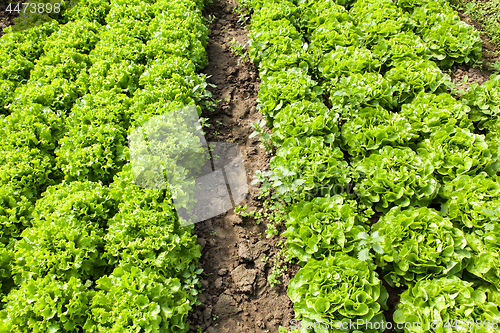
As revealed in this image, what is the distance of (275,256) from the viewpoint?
4.66 meters

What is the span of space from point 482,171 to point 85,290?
6.32m

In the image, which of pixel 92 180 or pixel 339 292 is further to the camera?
pixel 92 180

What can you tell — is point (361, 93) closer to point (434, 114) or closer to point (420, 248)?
point (434, 114)

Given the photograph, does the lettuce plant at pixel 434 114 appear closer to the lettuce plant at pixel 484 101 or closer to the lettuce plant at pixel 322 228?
the lettuce plant at pixel 484 101

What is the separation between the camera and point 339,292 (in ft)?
11.3

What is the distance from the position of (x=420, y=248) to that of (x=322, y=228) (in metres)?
1.32

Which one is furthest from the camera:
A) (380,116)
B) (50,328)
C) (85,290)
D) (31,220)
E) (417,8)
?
(417,8)

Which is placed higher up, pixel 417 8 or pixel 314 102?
pixel 417 8

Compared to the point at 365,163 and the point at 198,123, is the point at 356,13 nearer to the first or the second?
the point at 365,163

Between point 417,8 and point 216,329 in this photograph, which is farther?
point 417,8

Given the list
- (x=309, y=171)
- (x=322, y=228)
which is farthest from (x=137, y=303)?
(x=309, y=171)

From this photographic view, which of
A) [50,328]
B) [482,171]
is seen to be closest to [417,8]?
[482,171]

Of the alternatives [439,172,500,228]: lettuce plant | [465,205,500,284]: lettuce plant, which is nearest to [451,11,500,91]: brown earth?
[439,172,500,228]: lettuce plant

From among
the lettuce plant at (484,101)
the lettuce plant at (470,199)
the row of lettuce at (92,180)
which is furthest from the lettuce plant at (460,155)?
the row of lettuce at (92,180)
